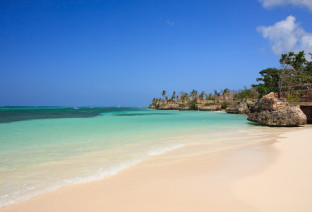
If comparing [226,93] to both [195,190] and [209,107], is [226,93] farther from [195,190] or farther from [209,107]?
[195,190]

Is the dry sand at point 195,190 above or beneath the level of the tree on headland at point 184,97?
beneath

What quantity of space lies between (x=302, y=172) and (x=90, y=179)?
185 inches

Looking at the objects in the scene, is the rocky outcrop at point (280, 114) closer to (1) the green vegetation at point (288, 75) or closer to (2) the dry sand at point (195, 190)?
(2) the dry sand at point (195, 190)

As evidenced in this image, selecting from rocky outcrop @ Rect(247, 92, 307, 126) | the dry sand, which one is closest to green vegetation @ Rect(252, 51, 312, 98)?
rocky outcrop @ Rect(247, 92, 307, 126)

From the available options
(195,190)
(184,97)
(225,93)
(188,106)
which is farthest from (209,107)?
(195,190)

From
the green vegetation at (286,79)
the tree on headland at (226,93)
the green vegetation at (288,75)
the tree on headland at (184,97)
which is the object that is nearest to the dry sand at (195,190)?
the green vegetation at (286,79)

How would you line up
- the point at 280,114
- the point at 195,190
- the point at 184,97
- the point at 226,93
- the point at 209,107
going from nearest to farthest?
1. the point at 195,190
2. the point at 280,114
3. the point at 209,107
4. the point at 226,93
5. the point at 184,97

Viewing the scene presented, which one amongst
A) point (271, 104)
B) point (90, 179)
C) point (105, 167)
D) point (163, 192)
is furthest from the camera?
point (271, 104)

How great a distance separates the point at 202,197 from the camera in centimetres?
318

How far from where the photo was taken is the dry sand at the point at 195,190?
2.88 meters

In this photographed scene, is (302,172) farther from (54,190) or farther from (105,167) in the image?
(54,190)

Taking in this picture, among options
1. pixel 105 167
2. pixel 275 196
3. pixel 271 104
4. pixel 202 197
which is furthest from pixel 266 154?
pixel 271 104

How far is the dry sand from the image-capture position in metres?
2.88

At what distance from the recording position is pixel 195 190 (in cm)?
345
